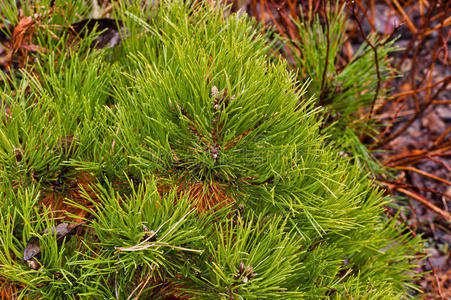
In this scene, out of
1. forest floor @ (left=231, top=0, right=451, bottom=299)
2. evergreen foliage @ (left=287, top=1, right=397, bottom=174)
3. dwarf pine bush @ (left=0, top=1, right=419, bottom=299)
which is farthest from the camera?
forest floor @ (left=231, top=0, right=451, bottom=299)

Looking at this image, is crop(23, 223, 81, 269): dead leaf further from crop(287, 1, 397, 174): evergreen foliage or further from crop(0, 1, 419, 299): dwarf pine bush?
crop(287, 1, 397, 174): evergreen foliage

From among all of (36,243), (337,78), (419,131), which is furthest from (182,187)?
(419,131)

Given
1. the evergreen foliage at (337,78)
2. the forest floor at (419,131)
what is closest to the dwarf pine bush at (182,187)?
the evergreen foliage at (337,78)

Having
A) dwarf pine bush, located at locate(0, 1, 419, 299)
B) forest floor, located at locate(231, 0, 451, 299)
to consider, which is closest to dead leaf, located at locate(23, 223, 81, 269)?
dwarf pine bush, located at locate(0, 1, 419, 299)

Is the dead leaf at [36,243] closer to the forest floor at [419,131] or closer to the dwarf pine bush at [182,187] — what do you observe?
the dwarf pine bush at [182,187]

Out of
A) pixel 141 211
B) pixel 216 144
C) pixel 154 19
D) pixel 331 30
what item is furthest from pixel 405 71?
pixel 141 211

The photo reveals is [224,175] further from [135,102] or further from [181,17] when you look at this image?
[181,17]

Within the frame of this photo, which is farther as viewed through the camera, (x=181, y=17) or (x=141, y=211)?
(x=181, y=17)

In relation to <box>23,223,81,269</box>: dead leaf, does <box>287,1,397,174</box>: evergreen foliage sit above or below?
above
